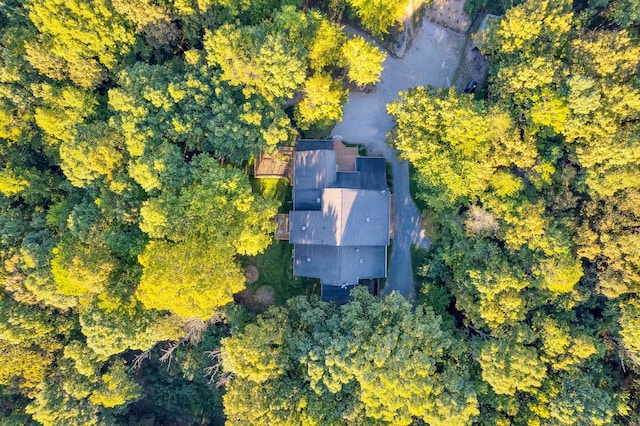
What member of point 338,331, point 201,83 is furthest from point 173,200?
point 338,331

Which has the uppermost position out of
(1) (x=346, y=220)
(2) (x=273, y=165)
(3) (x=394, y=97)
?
(3) (x=394, y=97)

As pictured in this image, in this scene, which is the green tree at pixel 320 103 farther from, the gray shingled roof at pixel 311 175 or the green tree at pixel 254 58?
the gray shingled roof at pixel 311 175

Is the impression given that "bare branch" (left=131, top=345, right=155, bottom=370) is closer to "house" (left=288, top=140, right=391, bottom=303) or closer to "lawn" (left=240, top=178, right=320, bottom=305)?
"lawn" (left=240, top=178, right=320, bottom=305)

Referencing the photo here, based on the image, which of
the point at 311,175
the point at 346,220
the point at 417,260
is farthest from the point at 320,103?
the point at 417,260

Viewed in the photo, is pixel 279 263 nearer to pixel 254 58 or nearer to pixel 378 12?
pixel 254 58

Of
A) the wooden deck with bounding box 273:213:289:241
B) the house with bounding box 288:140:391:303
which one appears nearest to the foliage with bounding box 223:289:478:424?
the house with bounding box 288:140:391:303
